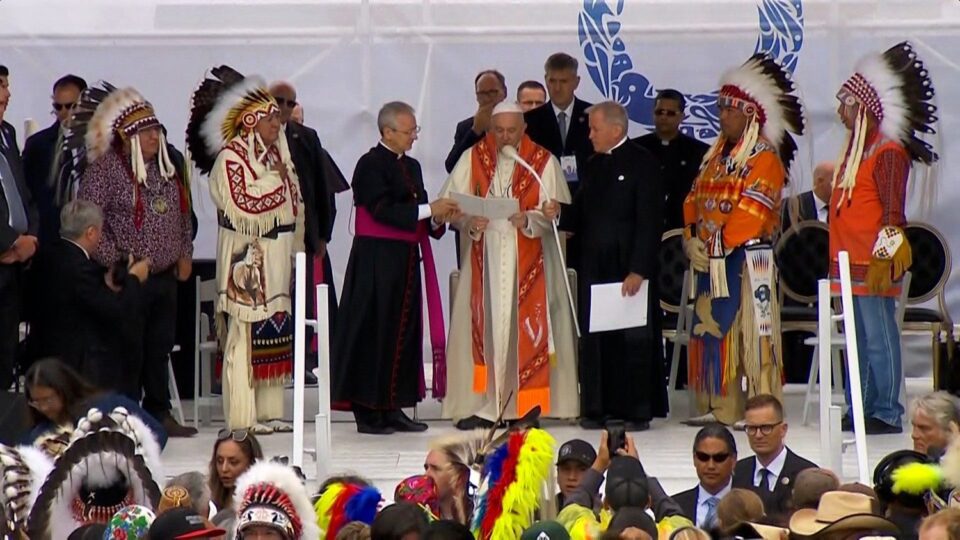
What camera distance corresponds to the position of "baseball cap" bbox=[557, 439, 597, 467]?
28.6 ft

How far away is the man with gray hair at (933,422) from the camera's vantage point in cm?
883

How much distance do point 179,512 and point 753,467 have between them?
2835 mm

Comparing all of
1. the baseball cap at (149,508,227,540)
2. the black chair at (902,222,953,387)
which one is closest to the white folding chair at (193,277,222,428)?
the black chair at (902,222,953,387)

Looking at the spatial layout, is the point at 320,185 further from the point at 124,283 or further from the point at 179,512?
the point at 179,512

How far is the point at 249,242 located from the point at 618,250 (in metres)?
1.90

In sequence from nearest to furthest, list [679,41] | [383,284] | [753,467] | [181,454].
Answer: [753,467] < [181,454] < [383,284] < [679,41]

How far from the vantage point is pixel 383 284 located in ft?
39.7

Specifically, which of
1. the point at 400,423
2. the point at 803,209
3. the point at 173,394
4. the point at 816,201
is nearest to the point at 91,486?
the point at 400,423

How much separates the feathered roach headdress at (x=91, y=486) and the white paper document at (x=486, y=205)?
406 cm

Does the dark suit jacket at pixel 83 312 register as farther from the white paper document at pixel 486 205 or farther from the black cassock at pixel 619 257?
the black cassock at pixel 619 257

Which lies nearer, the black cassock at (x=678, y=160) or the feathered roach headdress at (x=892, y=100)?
the feathered roach headdress at (x=892, y=100)

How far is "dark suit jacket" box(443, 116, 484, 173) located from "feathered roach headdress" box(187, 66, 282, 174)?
0.97m

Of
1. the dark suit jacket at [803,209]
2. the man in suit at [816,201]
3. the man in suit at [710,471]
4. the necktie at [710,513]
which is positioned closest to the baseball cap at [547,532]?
the necktie at [710,513]

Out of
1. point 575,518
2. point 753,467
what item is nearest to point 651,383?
point 753,467
